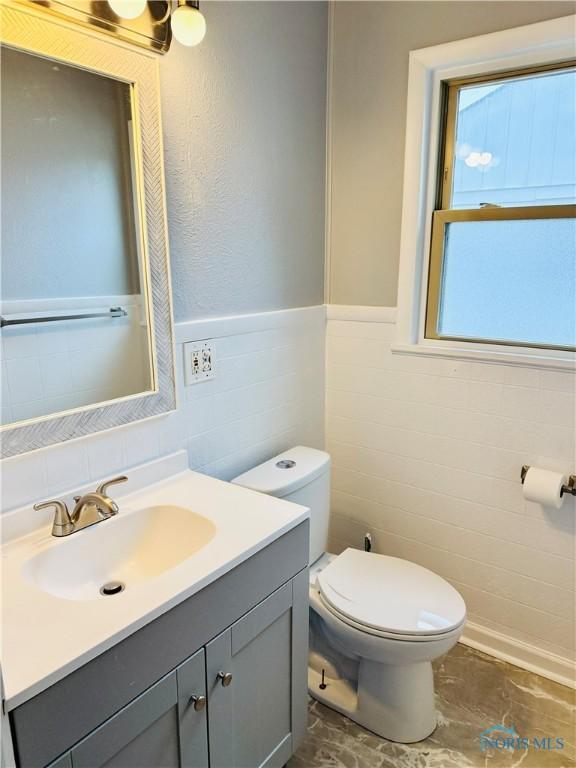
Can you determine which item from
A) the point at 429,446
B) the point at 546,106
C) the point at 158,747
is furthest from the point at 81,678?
the point at 546,106

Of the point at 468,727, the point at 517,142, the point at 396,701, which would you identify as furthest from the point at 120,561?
the point at 517,142

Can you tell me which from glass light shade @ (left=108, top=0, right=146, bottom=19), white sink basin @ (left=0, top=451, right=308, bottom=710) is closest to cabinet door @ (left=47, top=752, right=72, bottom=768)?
white sink basin @ (left=0, top=451, right=308, bottom=710)

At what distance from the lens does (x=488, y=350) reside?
6.08 ft

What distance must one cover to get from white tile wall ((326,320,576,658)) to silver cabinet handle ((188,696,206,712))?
49.2 inches

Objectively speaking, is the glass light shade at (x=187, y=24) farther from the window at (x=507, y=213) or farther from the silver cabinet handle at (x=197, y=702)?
the silver cabinet handle at (x=197, y=702)

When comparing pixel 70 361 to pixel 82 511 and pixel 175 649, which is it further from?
pixel 175 649

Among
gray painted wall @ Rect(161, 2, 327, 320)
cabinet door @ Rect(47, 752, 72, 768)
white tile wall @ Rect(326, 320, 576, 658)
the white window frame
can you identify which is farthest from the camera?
white tile wall @ Rect(326, 320, 576, 658)

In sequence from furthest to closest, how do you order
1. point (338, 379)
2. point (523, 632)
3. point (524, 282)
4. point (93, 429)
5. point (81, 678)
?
point (338, 379)
point (523, 632)
point (524, 282)
point (93, 429)
point (81, 678)

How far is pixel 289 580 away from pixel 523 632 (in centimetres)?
115

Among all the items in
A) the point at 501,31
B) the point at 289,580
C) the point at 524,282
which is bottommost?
the point at 289,580

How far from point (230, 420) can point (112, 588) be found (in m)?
0.68

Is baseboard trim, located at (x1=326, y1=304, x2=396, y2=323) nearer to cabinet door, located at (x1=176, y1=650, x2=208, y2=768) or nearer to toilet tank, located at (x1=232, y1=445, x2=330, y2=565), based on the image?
toilet tank, located at (x1=232, y1=445, x2=330, y2=565)

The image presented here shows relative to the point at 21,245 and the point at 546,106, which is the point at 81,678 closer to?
the point at 21,245

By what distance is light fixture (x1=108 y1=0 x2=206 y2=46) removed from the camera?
1.19 m
